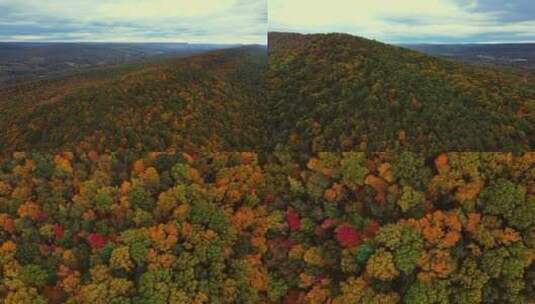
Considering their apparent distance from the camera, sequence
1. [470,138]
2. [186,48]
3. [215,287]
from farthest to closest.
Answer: [186,48] → [470,138] → [215,287]

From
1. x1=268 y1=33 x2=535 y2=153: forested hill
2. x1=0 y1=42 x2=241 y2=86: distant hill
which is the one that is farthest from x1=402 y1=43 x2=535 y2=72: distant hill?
x1=0 y1=42 x2=241 y2=86: distant hill

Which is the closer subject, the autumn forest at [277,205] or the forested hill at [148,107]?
the autumn forest at [277,205]

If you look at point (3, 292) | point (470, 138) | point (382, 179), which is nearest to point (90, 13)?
point (3, 292)

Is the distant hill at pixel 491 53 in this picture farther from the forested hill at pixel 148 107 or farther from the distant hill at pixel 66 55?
the distant hill at pixel 66 55

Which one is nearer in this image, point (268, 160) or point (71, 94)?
point (268, 160)

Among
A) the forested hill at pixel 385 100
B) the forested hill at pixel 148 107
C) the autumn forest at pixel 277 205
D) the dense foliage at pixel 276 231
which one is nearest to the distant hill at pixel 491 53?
the forested hill at pixel 385 100

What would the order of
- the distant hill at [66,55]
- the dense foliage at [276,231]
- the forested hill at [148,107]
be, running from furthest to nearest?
the distant hill at [66,55], the forested hill at [148,107], the dense foliage at [276,231]

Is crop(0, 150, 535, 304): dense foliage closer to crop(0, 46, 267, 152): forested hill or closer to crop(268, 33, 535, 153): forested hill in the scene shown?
crop(268, 33, 535, 153): forested hill

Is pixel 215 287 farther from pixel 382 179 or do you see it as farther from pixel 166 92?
pixel 166 92
